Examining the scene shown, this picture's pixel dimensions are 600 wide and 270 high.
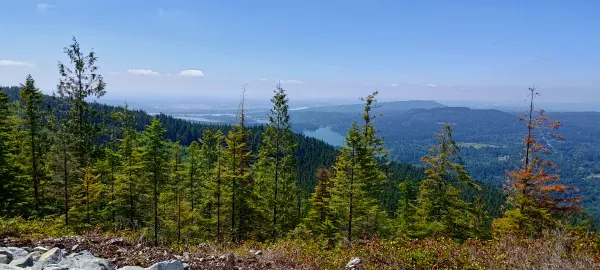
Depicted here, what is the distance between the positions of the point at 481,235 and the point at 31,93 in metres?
29.5

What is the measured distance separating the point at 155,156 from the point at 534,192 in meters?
19.8

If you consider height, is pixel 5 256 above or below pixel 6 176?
above

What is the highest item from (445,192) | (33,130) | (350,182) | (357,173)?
(33,130)

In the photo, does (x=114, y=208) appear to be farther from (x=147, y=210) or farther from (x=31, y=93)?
(x=31, y=93)

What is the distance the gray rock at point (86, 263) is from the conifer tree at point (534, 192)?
16.6 meters

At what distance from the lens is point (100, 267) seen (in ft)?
20.6

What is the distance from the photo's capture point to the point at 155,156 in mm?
17516

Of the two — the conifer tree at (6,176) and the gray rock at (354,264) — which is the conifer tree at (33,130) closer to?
the conifer tree at (6,176)

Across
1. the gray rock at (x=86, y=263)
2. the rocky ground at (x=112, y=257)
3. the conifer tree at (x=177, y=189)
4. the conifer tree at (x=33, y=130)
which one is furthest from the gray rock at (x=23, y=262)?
the conifer tree at (x=33, y=130)

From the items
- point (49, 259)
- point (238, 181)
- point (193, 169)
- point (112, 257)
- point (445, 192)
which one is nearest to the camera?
point (49, 259)

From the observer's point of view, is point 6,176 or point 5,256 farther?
point 6,176

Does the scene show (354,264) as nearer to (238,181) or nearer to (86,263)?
(86,263)

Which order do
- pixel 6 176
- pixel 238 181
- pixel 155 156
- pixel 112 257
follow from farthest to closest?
pixel 6 176 → pixel 238 181 → pixel 155 156 → pixel 112 257

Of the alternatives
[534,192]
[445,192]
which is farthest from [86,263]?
[534,192]
